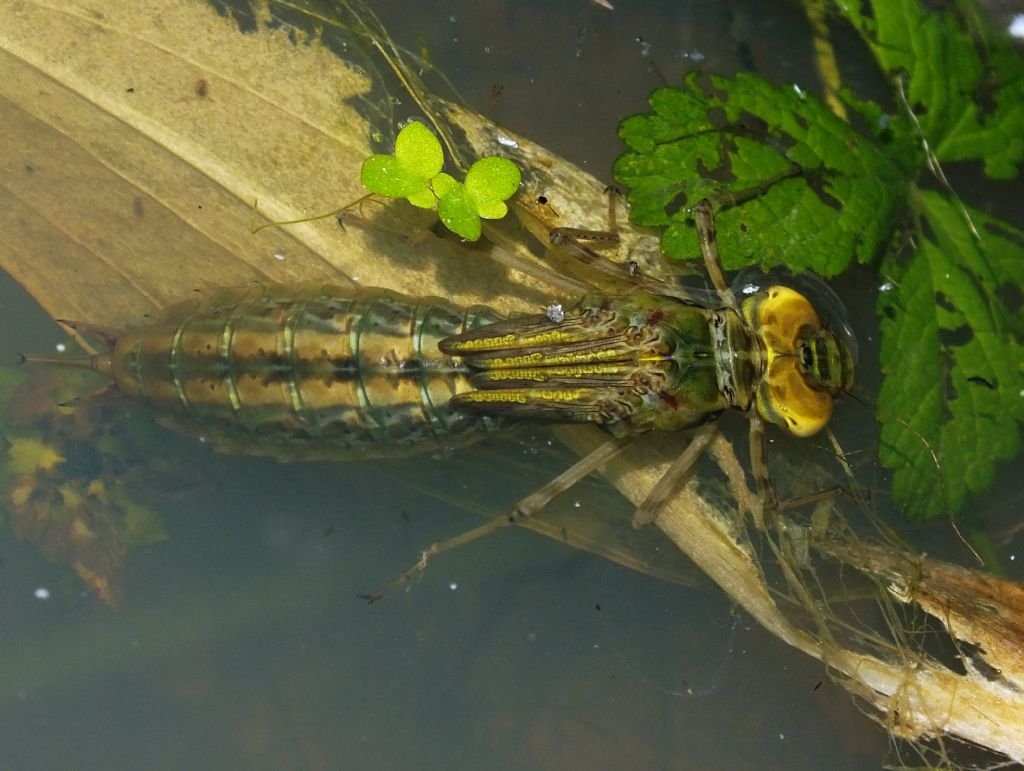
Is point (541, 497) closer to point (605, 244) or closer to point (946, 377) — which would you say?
point (605, 244)

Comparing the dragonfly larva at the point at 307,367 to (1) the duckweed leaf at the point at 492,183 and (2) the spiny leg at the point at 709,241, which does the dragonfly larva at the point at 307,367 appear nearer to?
(1) the duckweed leaf at the point at 492,183

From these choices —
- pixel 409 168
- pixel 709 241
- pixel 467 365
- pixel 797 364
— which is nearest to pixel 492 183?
pixel 409 168

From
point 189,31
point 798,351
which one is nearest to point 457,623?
point 798,351

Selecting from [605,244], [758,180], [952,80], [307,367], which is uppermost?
[952,80]

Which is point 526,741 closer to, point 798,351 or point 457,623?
point 457,623

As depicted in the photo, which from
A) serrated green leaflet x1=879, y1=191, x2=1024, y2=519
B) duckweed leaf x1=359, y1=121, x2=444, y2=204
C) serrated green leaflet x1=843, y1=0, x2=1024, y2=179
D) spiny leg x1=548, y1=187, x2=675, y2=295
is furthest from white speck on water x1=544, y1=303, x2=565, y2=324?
serrated green leaflet x1=843, y1=0, x2=1024, y2=179

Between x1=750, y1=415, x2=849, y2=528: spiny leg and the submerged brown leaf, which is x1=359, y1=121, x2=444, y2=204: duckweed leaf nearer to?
the submerged brown leaf

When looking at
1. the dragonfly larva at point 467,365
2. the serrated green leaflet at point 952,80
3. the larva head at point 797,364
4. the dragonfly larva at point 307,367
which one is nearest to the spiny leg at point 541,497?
the dragonfly larva at point 467,365
